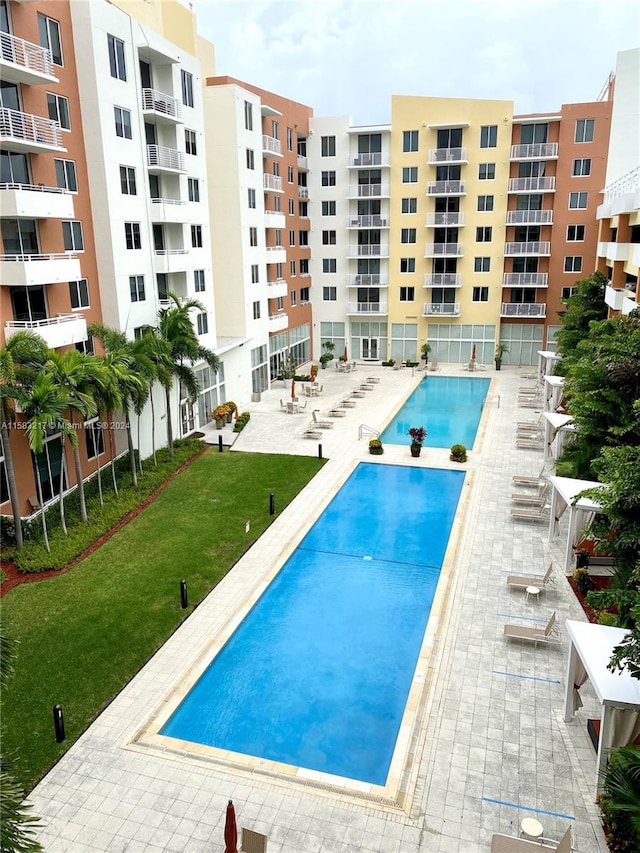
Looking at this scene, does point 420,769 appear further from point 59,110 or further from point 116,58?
point 116,58

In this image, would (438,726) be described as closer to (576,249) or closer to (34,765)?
(34,765)

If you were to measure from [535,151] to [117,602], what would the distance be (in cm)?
3866

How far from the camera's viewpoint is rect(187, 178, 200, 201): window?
91.3 ft

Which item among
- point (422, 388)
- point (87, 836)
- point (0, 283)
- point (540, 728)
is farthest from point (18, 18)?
point (422, 388)

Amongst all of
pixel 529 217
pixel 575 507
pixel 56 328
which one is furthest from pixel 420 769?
pixel 529 217

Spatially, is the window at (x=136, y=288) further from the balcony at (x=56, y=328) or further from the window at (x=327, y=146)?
the window at (x=327, y=146)

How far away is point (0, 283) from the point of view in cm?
1798

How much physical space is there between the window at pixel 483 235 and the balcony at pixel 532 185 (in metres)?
2.81

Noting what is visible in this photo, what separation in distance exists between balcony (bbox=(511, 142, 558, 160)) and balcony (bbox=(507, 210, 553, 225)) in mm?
3299

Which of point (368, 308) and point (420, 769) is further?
point (368, 308)

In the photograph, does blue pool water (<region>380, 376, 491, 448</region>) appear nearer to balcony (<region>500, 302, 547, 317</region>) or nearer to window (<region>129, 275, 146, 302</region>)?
balcony (<region>500, 302, 547, 317</region>)

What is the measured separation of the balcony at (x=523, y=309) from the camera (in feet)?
142

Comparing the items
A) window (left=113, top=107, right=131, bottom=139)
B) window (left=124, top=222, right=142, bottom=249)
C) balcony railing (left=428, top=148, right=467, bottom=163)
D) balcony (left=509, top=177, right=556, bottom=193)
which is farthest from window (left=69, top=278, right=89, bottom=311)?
balcony (left=509, top=177, right=556, bottom=193)

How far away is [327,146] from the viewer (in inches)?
1748
